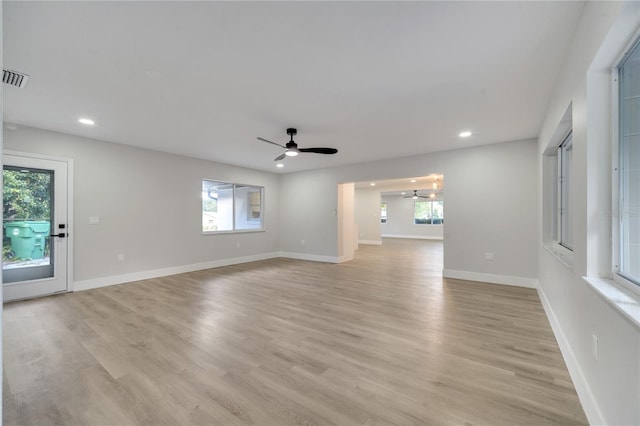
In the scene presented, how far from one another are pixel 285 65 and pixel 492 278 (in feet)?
16.0

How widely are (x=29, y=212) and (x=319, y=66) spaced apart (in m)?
4.74

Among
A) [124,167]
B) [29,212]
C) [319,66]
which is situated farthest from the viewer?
[124,167]

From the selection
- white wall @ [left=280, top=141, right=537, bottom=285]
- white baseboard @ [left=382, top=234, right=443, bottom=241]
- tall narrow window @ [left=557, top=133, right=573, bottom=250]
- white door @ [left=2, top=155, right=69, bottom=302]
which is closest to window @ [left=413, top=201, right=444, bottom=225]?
white baseboard @ [left=382, top=234, right=443, bottom=241]

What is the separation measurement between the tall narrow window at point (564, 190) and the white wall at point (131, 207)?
20.3 ft

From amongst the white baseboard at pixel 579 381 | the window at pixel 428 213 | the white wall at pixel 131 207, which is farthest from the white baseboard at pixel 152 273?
the window at pixel 428 213

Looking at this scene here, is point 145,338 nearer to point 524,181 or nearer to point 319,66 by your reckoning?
point 319,66

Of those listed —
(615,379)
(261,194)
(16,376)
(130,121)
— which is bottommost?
(16,376)

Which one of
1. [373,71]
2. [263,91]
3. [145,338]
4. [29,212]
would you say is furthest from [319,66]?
[29,212]

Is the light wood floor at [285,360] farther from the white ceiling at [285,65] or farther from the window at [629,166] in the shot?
the white ceiling at [285,65]

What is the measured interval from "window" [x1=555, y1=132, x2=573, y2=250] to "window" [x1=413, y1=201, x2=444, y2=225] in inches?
420

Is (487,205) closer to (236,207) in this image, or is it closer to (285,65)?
(285,65)

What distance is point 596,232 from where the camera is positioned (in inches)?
66.8

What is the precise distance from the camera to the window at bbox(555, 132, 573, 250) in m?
3.05

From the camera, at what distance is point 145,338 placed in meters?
2.76
